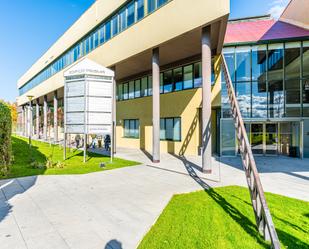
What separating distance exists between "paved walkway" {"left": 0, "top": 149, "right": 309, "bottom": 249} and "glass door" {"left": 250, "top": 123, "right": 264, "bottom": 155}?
18.6 ft

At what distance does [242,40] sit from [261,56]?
1.94 m

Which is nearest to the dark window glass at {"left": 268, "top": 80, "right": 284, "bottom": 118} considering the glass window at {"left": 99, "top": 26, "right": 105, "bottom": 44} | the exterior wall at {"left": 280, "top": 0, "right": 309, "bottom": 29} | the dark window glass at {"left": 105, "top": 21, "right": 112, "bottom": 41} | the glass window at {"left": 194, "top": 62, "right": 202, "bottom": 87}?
the exterior wall at {"left": 280, "top": 0, "right": 309, "bottom": 29}

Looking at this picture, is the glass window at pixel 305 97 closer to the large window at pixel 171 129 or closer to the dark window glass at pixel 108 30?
the large window at pixel 171 129

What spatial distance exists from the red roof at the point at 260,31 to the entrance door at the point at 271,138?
6754mm

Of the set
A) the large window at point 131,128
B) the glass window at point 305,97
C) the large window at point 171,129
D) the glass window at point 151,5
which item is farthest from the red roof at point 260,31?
the large window at point 131,128

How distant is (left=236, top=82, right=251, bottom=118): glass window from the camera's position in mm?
17891

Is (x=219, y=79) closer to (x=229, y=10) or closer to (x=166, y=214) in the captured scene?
(x=229, y=10)

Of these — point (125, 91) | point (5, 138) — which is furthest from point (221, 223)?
point (125, 91)

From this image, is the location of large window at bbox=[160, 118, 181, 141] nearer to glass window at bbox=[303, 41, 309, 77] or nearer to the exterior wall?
glass window at bbox=[303, 41, 309, 77]

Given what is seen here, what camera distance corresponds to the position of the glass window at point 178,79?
19.1 meters

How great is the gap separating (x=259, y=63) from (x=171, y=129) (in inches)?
344

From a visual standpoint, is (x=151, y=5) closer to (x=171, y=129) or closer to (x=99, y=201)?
(x=171, y=129)

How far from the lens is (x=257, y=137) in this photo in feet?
60.3

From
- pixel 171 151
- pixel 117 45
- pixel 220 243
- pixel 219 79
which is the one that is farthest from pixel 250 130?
pixel 220 243
